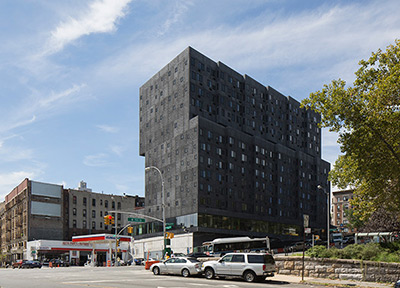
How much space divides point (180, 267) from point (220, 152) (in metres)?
59.3

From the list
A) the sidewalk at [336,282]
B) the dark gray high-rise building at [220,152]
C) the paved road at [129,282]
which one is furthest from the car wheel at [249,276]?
the dark gray high-rise building at [220,152]

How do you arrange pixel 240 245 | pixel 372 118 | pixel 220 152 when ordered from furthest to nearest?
pixel 220 152
pixel 240 245
pixel 372 118

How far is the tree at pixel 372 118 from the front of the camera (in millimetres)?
25484

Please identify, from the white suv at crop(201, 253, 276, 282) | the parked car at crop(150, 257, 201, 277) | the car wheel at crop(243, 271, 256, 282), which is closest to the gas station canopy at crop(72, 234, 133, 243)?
the parked car at crop(150, 257, 201, 277)

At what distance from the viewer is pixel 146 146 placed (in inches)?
4043

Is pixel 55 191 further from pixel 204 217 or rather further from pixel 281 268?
pixel 281 268

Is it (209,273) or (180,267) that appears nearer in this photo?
(209,273)

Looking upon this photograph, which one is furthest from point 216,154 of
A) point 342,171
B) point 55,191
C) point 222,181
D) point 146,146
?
point 342,171

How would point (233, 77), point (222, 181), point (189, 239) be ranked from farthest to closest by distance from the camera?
1. point (233, 77)
2. point (222, 181)
3. point (189, 239)

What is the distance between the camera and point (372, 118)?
1013 inches

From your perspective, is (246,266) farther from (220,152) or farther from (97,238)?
(97,238)

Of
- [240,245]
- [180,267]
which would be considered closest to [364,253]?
[180,267]

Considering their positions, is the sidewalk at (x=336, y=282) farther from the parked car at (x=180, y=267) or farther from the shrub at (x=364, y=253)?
the parked car at (x=180, y=267)

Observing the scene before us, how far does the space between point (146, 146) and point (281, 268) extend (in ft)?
241
